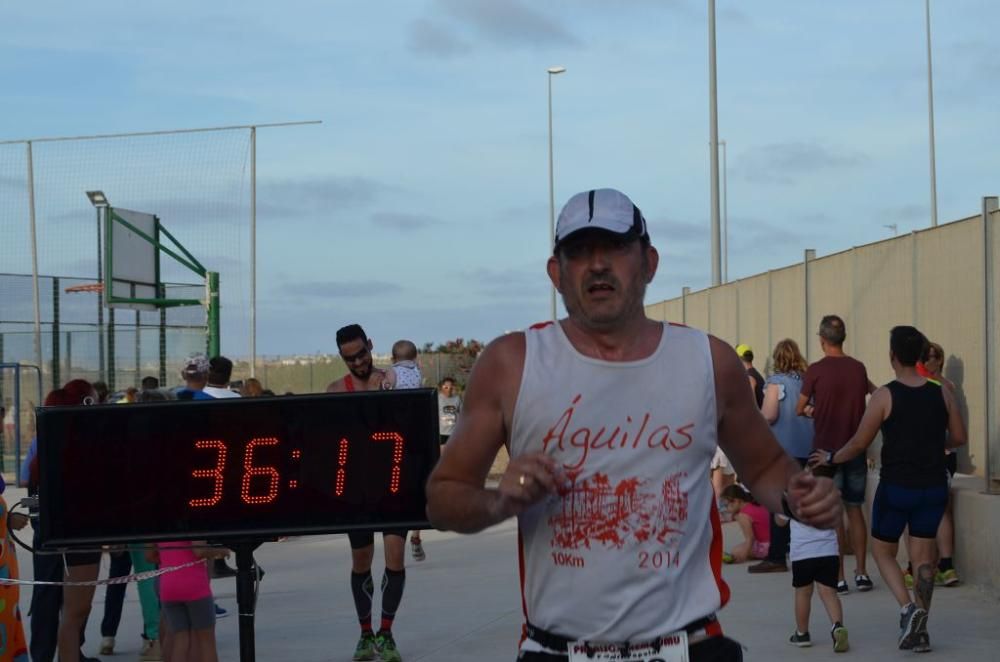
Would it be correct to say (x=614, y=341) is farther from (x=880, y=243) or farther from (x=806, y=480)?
(x=880, y=243)

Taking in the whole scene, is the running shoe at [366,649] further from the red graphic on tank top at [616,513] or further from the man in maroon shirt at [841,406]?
the red graphic on tank top at [616,513]

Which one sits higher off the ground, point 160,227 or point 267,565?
point 160,227

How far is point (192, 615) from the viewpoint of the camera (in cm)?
782

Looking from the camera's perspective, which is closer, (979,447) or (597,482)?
(597,482)

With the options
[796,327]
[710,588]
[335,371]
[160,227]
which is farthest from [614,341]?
[335,371]

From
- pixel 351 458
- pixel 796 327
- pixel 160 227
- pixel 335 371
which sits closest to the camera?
pixel 351 458

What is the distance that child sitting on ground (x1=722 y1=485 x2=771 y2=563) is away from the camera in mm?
13852

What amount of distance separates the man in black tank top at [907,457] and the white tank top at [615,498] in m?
6.19

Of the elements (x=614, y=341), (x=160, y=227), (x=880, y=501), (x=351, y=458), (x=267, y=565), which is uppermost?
(x=160, y=227)

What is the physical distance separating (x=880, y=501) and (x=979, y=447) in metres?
3.23

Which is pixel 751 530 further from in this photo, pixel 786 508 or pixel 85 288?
pixel 85 288

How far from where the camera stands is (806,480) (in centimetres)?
384

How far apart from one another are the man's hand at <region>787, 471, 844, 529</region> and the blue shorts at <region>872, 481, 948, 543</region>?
20.7ft

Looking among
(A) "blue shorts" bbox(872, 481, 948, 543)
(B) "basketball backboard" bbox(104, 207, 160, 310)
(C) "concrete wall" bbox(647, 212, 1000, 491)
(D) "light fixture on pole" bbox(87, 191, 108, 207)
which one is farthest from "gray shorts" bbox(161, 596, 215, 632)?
(D) "light fixture on pole" bbox(87, 191, 108, 207)
